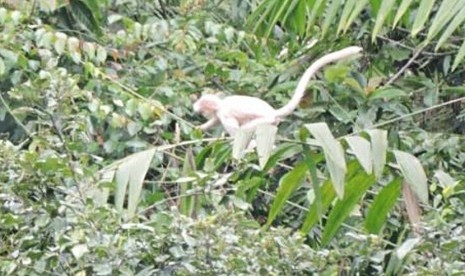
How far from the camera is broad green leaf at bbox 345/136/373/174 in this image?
5.42 feet

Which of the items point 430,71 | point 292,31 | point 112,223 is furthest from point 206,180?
point 430,71

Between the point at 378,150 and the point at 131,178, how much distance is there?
356mm

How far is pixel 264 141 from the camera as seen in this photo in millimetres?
1692

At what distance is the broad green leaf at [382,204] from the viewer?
1.92m

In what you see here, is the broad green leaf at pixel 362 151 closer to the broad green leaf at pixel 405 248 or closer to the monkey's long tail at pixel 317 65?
the broad green leaf at pixel 405 248

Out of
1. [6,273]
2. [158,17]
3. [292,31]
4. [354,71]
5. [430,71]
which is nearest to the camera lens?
[6,273]

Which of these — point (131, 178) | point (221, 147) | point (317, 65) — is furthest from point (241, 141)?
point (317, 65)

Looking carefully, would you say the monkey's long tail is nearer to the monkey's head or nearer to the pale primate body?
the pale primate body

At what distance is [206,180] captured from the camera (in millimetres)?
1967

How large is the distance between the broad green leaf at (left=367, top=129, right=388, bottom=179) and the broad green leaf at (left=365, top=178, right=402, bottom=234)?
164mm

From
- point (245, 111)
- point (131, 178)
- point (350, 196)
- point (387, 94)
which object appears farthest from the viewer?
point (387, 94)

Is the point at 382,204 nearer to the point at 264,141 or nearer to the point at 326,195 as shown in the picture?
the point at 326,195

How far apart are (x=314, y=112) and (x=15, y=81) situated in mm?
822

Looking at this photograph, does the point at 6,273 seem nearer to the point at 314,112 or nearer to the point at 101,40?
the point at 314,112
